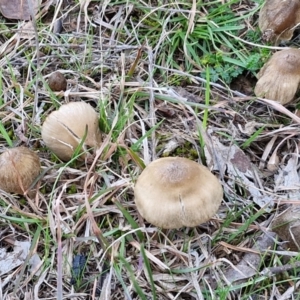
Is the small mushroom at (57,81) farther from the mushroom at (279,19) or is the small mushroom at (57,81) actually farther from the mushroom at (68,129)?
the mushroom at (279,19)

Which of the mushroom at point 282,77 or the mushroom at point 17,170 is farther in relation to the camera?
the mushroom at point 282,77

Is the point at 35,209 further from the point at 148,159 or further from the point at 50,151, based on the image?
the point at 148,159

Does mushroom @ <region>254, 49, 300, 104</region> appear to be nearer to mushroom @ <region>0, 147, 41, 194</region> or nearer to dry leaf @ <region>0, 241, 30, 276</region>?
mushroom @ <region>0, 147, 41, 194</region>

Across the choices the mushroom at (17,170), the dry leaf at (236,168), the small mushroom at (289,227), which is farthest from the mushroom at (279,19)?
the mushroom at (17,170)

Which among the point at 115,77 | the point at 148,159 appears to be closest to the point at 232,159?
the point at 148,159

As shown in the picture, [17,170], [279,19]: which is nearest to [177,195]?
[17,170]

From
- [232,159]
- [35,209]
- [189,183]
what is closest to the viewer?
[189,183]

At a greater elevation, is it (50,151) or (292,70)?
(292,70)
